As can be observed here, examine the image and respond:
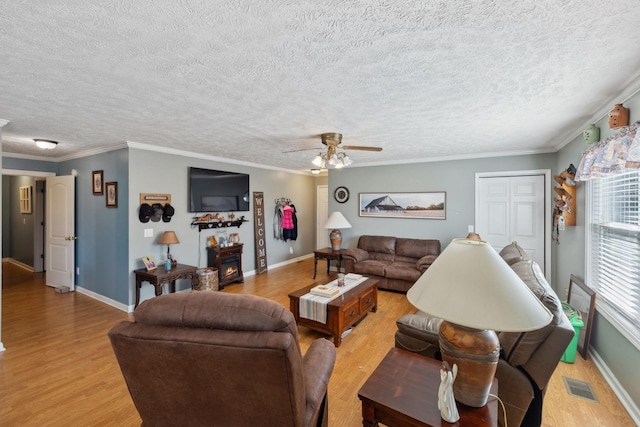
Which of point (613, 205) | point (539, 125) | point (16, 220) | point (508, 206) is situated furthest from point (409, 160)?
point (16, 220)

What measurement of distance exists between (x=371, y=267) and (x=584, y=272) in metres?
2.65

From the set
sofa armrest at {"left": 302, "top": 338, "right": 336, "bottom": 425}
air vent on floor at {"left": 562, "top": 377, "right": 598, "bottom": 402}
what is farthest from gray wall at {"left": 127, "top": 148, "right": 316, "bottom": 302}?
air vent on floor at {"left": 562, "top": 377, "right": 598, "bottom": 402}

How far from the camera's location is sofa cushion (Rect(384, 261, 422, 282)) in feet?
14.4

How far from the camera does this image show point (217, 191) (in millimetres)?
4969

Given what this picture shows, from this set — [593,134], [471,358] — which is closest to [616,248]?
[593,134]

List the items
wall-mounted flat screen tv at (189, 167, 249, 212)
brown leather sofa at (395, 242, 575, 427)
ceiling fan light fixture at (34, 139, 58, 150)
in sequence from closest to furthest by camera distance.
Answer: brown leather sofa at (395, 242, 575, 427) → ceiling fan light fixture at (34, 139, 58, 150) → wall-mounted flat screen tv at (189, 167, 249, 212)

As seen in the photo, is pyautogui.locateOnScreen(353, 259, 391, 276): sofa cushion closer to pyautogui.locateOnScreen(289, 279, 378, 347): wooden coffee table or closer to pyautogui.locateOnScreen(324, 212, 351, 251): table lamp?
pyautogui.locateOnScreen(324, 212, 351, 251): table lamp

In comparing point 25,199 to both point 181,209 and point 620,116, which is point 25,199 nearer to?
point 181,209

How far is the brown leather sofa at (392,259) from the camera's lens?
4.50 meters

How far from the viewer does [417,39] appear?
143cm

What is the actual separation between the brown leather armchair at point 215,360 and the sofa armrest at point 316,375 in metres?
0.06

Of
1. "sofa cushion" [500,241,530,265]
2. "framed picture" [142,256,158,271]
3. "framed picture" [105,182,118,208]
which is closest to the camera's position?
"sofa cushion" [500,241,530,265]

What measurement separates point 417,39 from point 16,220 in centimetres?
935

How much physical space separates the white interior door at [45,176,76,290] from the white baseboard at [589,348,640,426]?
675cm
